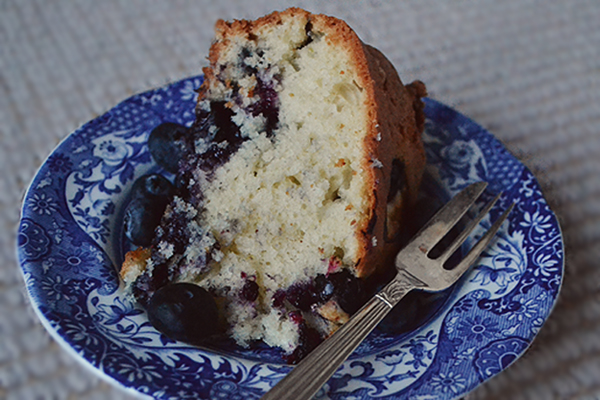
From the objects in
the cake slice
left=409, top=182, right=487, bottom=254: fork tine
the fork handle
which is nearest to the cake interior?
the cake slice

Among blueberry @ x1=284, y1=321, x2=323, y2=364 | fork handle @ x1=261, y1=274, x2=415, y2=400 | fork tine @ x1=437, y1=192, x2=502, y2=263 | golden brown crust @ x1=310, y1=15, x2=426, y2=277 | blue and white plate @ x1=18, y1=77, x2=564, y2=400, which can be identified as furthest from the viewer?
fork tine @ x1=437, y1=192, x2=502, y2=263

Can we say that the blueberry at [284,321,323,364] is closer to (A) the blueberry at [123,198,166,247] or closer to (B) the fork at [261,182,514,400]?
(B) the fork at [261,182,514,400]

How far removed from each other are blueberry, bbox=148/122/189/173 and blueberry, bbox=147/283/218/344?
0.54m

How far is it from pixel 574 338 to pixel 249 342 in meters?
1.02

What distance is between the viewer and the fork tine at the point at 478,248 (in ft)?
5.48

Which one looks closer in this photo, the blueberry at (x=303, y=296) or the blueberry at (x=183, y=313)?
the blueberry at (x=183, y=313)

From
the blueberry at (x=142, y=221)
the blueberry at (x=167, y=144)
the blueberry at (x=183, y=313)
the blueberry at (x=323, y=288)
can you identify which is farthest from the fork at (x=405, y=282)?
the blueberry at (x=167, y=144)

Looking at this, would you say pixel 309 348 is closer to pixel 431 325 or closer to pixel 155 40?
pixel 431 325

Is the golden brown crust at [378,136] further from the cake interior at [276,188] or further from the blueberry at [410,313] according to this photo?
the blueberry at [410,313]

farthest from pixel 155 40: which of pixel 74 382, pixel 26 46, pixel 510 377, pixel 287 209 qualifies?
pixel 510 377

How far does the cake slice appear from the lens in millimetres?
1592

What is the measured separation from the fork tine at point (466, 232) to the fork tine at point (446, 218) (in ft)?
0.13

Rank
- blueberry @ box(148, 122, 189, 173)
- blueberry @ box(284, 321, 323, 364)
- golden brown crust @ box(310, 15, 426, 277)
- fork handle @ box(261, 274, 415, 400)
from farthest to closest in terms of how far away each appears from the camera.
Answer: blueberry @ box(148, 122, 189, 173) < golden brown crust @ box(310, 15, 426, 277) < blueberry @ box(284, 321, 323, 364) < fork handle @ box(261, 274, 415, 400)

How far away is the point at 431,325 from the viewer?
1.57 meters
